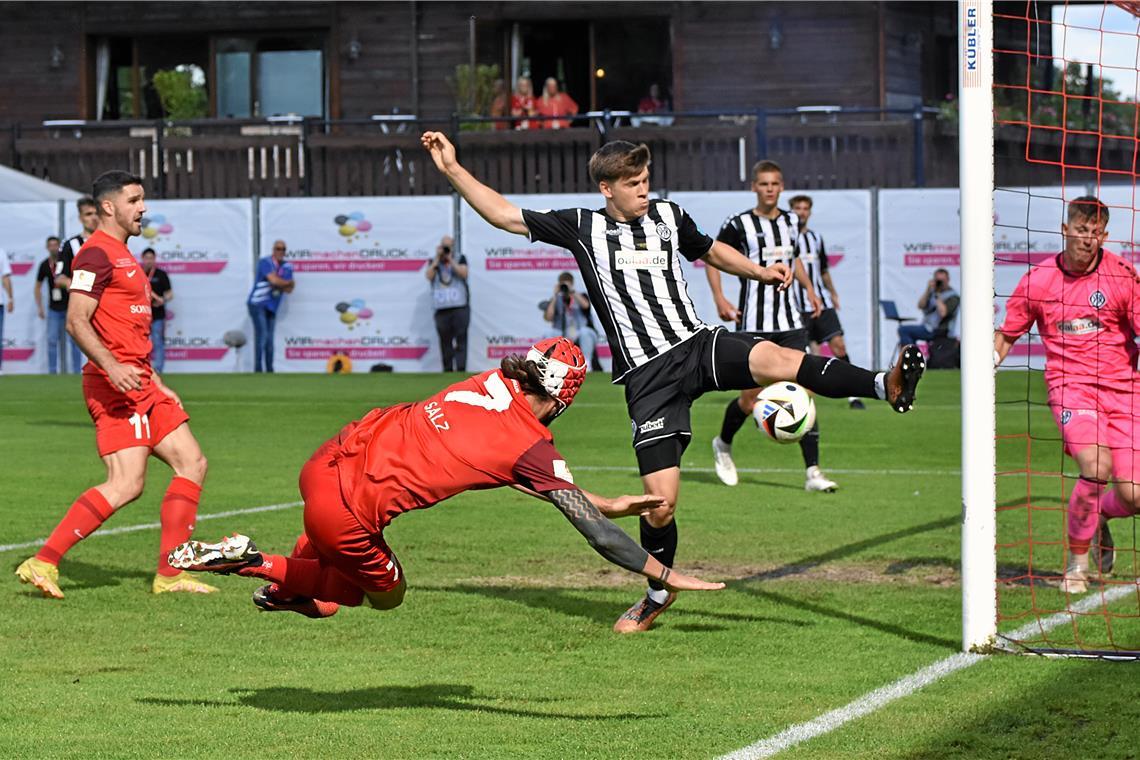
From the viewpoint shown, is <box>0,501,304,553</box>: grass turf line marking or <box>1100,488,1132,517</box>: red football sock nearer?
<box>1100,488,1132,517</box>: red football sock

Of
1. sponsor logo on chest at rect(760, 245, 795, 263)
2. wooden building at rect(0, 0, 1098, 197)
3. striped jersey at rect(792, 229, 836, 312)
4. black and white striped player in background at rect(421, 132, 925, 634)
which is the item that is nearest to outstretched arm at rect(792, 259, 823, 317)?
sponsor logo on chest at rect(760, 245, 795, 263)

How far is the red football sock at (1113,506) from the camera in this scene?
8.84m

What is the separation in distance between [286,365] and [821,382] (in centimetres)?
2187

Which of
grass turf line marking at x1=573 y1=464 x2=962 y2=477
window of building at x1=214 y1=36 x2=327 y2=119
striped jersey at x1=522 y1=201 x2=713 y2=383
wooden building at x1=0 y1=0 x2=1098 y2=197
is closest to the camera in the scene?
striped jersey at x1=522 y1=201 x2=713 y2=383

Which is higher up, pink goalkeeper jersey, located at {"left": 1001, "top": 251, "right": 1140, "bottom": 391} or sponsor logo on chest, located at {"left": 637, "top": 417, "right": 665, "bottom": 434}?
pink goalkeeper jersey, located at {"left": 1001, "top": 251, "right": 1140, "bottom": 391}

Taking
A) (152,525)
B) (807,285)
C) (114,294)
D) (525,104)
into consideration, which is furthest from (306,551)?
(525,104)

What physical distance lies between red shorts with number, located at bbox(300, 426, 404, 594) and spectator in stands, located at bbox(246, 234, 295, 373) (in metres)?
21.6

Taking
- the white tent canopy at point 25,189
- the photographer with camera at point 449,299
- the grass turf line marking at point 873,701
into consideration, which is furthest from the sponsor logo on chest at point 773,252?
the white tent canopy at point 25,189

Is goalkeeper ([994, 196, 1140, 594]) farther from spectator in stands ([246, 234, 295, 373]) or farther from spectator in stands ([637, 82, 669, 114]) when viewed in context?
spectator in stands ([637, 82, 669, 114])

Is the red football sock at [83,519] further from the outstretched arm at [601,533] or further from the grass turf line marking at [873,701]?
the grass turf line marking at [873,701]

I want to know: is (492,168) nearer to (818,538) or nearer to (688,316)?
(818,538)

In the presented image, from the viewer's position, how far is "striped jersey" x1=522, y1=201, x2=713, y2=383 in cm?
791

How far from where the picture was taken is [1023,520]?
11.5 metres

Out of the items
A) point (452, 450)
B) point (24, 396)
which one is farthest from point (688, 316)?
point (24, 396)
